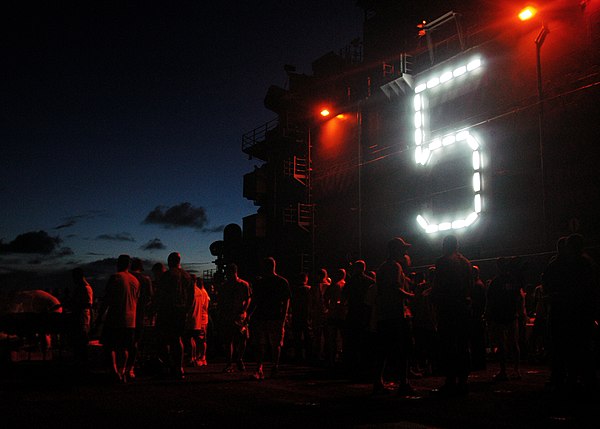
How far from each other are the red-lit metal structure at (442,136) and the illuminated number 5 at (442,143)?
5.6 inches

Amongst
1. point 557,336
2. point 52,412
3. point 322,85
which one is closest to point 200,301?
point 52,412

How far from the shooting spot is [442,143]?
21.6 meters

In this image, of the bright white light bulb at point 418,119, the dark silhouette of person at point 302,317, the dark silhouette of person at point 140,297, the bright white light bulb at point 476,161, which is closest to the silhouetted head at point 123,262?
the dark silhouette of person at point 140,297

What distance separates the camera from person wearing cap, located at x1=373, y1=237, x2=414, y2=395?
743 centimetres

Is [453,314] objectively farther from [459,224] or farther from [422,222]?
[422,222]

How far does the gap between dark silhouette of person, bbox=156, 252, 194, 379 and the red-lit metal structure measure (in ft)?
14.0

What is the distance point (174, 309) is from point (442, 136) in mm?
15202

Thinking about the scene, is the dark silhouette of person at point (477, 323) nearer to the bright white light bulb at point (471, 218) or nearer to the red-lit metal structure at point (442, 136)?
the red-lit metal structure at point (442, 136)

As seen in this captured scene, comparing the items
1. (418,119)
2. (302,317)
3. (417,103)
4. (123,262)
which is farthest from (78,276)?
(417,103)

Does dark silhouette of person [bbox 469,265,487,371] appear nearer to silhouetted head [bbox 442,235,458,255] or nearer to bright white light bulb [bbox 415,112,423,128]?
silhouetted head [bbox 442,235,458,255]

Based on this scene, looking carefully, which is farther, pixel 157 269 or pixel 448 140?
pixel 448 140

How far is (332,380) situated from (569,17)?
1458 centimetres

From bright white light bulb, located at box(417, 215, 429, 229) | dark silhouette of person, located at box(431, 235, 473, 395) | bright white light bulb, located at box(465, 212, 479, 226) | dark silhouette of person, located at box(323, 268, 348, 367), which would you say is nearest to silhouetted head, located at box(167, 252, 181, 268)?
dark silhouette of person, located at box(323, 268, 348, 367)

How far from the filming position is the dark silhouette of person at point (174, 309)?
30.5 feet
